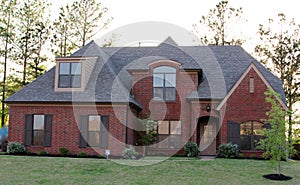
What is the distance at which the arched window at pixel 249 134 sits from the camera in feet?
76.7

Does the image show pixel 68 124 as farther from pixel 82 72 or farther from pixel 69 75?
pixel 82 72

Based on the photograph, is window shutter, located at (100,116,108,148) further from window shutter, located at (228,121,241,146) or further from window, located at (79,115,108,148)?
window shutter, located at (228,121,241,146)

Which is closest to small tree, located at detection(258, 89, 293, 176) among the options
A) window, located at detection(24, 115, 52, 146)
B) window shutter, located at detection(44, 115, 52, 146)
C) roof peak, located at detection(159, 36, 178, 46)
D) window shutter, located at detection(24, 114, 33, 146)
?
window shutter, located at detection(44, 115, 52, 146)

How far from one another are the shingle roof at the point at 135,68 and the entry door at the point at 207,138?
7.73 ft

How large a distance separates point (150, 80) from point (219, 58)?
5.87 meters

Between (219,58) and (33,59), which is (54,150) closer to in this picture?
(219,58)

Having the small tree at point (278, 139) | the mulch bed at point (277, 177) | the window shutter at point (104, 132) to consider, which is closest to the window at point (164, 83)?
the window shutter at point (104, 132)

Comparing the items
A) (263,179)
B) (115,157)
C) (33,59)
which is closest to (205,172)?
(263,179)

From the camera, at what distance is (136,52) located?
29.6m

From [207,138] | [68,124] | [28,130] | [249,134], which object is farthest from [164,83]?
[28,130]

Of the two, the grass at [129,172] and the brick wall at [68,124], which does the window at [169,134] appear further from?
the grass at [129,172]

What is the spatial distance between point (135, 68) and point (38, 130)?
719 centimetres

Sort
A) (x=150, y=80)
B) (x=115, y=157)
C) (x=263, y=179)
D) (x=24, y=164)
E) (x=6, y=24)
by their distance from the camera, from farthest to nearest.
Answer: (x=6, y=24)
(x=150, y=80)
(x=115, y=157)
(x=24, y=164)
(x=263, y=179)

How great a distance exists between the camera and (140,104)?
83.2ft
